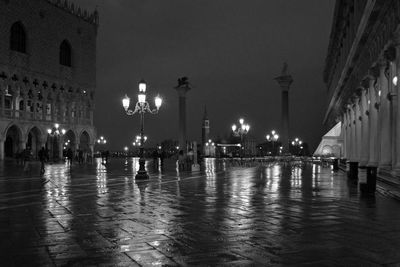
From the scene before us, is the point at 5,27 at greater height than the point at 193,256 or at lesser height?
greater

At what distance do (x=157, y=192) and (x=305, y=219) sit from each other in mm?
6294

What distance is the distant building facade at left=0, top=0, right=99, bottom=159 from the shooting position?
48.8 meters

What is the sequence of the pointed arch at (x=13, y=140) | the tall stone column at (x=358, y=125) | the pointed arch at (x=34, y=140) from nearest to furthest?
the tall stone column at (x=358, y=125)
the pointed arch at (x=13, y=140)
the pointed arch at (x=34, y=140)

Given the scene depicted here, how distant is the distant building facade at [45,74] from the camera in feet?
160

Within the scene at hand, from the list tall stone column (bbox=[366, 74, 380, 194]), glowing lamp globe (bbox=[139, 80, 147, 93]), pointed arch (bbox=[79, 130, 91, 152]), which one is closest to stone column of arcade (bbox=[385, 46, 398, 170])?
tall stone column (bbox=[366, 74, 380, 194])

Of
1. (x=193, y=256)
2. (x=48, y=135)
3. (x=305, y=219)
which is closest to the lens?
(x=193, y=256)

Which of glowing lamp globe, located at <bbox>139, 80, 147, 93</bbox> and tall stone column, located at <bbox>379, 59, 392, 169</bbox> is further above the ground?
glowing lamp globe, located at <bbox>139, 80, 147, 93</bbox>

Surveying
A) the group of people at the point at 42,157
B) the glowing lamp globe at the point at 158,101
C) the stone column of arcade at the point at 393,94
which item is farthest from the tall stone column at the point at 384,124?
the group of people at the point at 42,157

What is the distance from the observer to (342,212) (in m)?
9.13

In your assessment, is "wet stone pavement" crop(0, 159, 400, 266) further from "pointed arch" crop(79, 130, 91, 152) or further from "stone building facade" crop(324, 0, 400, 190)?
"pointed arch" crop(79, 130, 91, 152)

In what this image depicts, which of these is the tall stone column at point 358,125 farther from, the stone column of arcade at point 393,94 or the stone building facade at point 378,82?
the stone column of arcade at point 393,94

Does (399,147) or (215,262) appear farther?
(399,147)

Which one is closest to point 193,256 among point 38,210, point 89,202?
point 38,210

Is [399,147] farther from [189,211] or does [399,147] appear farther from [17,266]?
[17,266]
